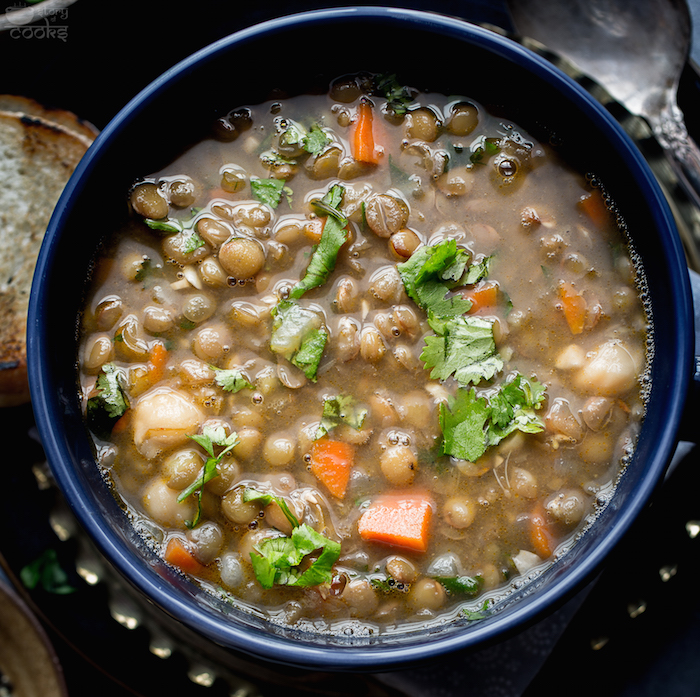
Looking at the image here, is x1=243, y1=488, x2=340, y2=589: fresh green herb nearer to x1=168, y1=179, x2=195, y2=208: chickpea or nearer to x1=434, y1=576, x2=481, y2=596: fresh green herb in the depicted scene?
x1=434, y1=576, x2=481, y2=596: fresh green herb

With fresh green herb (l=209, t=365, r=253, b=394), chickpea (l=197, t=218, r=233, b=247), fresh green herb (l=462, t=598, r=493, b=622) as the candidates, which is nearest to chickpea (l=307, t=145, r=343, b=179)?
chickpea (l=197, t=218, r=233, b=247)

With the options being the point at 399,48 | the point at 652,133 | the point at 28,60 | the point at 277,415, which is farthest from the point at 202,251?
the point at 652,133

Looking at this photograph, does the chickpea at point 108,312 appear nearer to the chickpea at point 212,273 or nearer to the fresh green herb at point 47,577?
the chickpea at point 212,273

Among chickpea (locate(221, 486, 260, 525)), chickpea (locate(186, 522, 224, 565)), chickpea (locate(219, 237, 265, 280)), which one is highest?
chickpea (locate(219, 237, 265, 280))

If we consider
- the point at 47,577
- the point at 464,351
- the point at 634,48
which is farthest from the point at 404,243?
the point at 47,577

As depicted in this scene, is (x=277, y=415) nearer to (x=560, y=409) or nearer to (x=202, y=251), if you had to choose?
(x=202, y=251)

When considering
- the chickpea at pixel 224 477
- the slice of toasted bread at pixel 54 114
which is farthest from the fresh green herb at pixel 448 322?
the slice of toasted bread at pixel 54 114

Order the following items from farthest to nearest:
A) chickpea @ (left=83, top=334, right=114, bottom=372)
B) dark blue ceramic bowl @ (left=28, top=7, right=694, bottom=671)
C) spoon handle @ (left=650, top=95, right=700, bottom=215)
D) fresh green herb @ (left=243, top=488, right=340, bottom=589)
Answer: spoon handle @ (left=650, top=95, right=700, bottom=215) → chickpea @ (left=83, top=334, right=114, bottom=372) → fresh green herb @ (left=243, top=488, right=340, bottom=589) → dark blue ceramic bowl @ (left=28, top=7, right=694, bottom=671)
